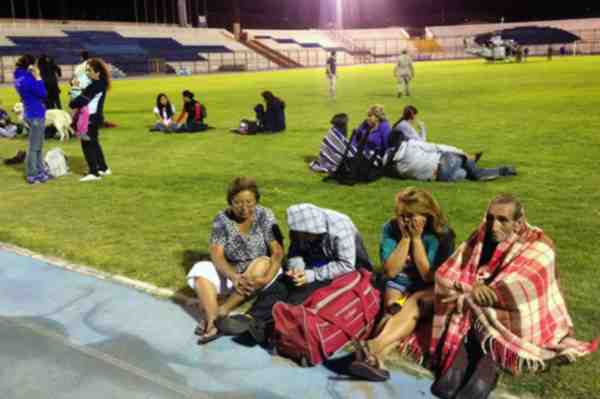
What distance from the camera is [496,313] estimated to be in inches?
143

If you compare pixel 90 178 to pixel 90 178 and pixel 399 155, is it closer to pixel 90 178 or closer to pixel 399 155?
pixel 90 178

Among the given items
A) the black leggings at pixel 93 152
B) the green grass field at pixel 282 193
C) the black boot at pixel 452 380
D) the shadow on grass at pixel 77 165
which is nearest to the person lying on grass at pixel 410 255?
the black boot at pixel 452 380

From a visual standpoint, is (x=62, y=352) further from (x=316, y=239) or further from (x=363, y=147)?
(x=363, y=147)

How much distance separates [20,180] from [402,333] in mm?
8423

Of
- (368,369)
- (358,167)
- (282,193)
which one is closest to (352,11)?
(358,167)

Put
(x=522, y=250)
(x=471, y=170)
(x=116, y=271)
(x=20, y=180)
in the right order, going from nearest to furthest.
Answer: (x=522, y=250), (x=116, y=271), (x=471, y=170), (x=20, y=180)

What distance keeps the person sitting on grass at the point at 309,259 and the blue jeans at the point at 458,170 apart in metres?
4.40

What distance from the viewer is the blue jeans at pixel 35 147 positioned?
372 inches

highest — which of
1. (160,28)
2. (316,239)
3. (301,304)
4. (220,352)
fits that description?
(160,28)

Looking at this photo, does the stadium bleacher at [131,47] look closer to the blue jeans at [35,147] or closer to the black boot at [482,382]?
the blue jeans at [35,147]

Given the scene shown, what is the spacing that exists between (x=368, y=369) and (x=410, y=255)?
97 cm

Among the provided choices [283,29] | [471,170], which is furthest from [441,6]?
[471,170]

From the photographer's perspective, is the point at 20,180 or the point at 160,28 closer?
the point at 20,180

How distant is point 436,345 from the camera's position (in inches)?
149
